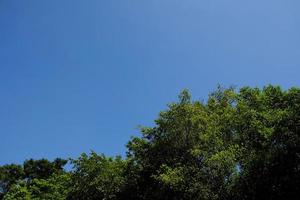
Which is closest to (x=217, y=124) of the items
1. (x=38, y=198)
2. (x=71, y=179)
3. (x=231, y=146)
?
(x=231, y=146)

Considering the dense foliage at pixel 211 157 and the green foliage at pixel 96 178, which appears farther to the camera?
the green foliage at pixel 96 178

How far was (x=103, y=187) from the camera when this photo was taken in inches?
1319

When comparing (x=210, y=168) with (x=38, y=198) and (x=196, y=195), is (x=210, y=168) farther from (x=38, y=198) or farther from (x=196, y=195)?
(x=38, y=198)

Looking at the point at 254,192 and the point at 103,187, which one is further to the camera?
the point at 103,187

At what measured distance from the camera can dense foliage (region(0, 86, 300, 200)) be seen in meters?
27.5

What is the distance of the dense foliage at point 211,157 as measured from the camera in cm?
2752

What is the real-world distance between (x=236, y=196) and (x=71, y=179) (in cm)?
1343

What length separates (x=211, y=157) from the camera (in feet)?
91.8

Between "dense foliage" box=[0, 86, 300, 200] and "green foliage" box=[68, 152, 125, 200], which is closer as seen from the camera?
"dense foliage" box=[0, 86, 300, 200]

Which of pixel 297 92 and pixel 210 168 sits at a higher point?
pixel 297 92

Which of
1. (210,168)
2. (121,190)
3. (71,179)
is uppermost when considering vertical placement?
(71,179)

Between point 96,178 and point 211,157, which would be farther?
point 96,178

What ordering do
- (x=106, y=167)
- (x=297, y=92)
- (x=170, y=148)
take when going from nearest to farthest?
(x=297, y=92) → (x=170, y=148) → (x=106, y=167)

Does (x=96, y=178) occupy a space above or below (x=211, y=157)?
above
